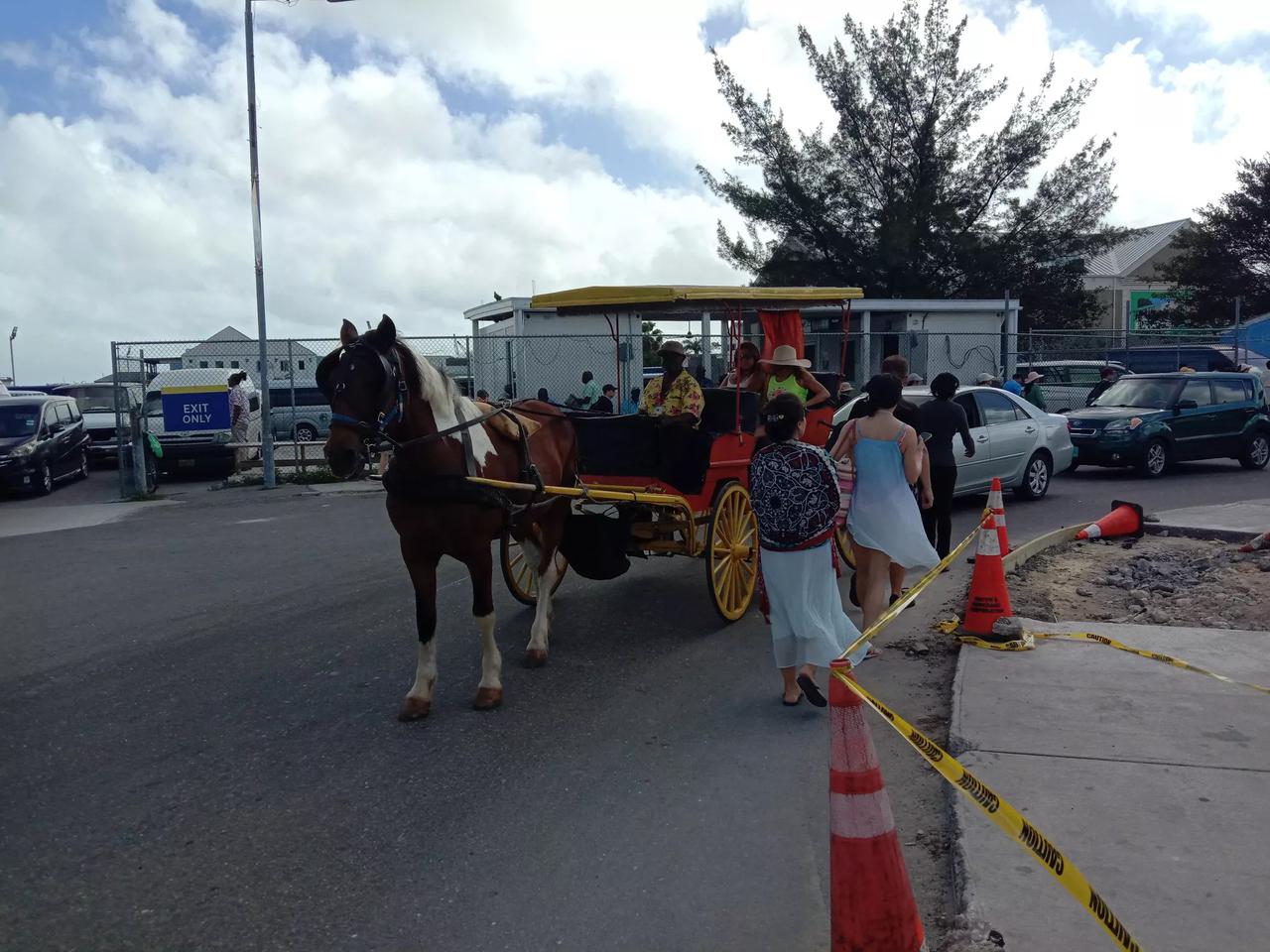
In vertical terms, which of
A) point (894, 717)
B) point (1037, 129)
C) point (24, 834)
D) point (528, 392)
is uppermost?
point (1037, 129)

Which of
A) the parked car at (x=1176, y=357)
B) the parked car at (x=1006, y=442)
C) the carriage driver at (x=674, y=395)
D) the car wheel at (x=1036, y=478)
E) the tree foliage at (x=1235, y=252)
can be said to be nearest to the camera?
the carriage driver at (x=674, y=395)

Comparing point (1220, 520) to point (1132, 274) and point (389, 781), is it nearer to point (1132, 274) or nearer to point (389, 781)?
point (389, 781)

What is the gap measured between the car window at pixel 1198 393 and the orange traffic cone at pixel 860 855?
1619cm

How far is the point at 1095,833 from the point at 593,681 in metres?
3.13

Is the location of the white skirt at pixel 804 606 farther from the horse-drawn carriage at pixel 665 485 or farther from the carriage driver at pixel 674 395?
the carriage driver at pixel 674 395

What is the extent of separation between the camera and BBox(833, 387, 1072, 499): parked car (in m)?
13.0

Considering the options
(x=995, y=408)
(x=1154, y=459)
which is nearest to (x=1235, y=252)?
(x=1154, y=459)

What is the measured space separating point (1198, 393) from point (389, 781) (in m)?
16.2

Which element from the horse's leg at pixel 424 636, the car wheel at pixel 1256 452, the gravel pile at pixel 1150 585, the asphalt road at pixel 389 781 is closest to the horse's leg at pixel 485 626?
the asphalt road at pixel 389 781

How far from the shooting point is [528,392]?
69.3 feet

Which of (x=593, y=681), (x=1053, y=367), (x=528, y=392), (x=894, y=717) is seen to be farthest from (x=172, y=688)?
(x=1053, y=367)

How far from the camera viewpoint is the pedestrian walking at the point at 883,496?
668 centimetres

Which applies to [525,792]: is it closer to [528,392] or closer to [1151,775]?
[1151,775]

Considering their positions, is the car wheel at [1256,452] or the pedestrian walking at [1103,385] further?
the pedestrian walking at [1103,385]
